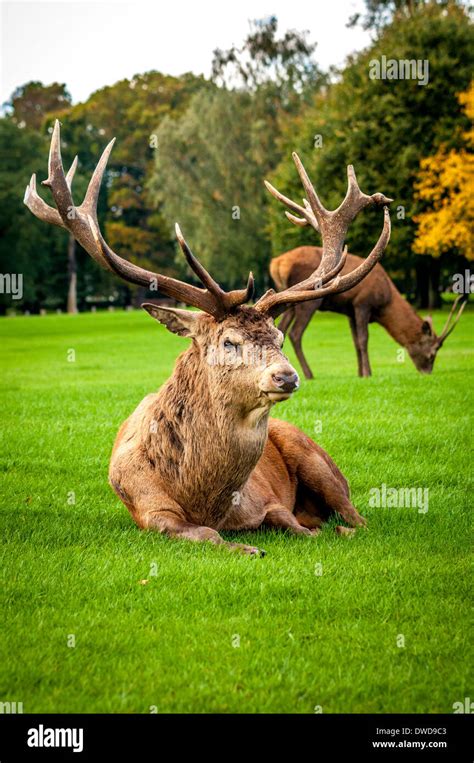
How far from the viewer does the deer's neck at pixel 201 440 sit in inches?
266

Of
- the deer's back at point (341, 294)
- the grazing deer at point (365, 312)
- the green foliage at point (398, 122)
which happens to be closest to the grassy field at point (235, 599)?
the grazing deer at point (365, 312)

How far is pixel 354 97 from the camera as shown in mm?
41594

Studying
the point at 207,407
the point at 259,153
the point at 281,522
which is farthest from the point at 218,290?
the point at 259,153

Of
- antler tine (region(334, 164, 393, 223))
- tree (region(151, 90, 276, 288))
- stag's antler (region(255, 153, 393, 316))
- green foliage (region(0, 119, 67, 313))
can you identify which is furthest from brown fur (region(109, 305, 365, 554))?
green foliage (region(0, 119, 67, 313))

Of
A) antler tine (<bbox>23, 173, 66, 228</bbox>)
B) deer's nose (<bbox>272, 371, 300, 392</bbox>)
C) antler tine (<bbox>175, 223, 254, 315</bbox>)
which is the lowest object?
deer's nose (<bbox>272, 371, 300, 392</bbox>)

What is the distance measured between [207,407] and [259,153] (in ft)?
147

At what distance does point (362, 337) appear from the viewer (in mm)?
18500

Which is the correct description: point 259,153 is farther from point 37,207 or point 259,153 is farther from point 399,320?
point 37,207

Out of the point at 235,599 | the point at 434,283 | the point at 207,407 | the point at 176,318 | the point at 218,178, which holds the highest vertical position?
the point at 218,178

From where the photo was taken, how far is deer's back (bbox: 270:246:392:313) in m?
18.7

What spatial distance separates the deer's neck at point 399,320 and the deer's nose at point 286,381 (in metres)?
13.2

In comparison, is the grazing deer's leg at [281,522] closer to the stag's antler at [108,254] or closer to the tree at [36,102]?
the stag's antler at [108,254]

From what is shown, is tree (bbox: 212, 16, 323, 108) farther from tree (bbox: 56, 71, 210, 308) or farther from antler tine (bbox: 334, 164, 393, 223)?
antler tine (bbox: 334, 164, 393, 223)

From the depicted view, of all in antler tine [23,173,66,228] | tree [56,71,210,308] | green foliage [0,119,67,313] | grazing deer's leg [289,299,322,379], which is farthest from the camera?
tree [56,71,210,308]
